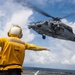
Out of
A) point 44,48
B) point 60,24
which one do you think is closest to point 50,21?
point 60,24

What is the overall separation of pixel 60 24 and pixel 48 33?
13.8 ft

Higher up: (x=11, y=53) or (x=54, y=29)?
(x=54, y=29)

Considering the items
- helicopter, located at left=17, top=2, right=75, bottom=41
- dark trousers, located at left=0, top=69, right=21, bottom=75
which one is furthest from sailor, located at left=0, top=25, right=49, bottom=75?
helicopter, located at left=17, top=2, right=75, bottom=41

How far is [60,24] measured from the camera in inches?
1966

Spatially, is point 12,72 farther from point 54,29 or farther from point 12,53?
point 54,29

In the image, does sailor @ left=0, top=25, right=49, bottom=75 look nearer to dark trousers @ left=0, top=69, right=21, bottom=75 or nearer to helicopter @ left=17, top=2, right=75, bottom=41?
dark trousers @ left=0, top=69, right=21, bottom=75

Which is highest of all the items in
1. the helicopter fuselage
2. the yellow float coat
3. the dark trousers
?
the helicopter fuselage

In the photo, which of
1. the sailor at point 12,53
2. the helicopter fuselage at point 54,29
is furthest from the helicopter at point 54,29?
the sailor at point 12,53

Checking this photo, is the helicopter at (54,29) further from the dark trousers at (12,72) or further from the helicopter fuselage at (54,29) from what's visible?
the dark trousers at (12,72)

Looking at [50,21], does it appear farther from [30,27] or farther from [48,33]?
[30,27]

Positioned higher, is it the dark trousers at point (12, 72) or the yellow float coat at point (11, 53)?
the yellow float coat at point (11, 53)

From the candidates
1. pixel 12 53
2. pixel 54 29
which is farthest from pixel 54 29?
pixel 12 53

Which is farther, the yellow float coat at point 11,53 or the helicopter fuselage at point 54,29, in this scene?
the helicopter fuselage at point 54,29

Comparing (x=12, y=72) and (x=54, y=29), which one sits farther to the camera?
(x=54, y=29)
